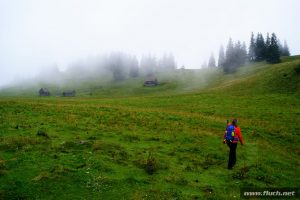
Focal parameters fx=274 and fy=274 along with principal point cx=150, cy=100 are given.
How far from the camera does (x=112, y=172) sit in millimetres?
17500

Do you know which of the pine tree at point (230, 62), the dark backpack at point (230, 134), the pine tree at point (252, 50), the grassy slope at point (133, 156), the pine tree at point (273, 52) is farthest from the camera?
the pine tree at point (252, 50)

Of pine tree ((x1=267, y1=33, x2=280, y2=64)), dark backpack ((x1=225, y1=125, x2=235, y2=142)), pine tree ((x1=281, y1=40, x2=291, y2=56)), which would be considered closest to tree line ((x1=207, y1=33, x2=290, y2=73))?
pine tree ((x1=267, y1=33, x2=280, y2=64))

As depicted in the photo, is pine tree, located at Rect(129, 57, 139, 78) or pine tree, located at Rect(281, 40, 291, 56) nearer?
pine tree, located at Rect(281, 40, 291, 56)

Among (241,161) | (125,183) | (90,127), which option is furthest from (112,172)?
(90,127)

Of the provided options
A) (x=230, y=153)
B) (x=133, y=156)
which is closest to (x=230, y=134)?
(x=230, y=153)

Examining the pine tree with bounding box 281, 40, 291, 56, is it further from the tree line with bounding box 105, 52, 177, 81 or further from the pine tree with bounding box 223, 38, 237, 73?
the tree line with bounding box 105, 52, 177, 81

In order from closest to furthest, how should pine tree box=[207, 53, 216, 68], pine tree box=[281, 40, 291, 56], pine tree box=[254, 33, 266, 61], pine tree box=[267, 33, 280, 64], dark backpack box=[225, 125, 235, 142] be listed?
dark backpack box=[225, 125, 235, 142]
pine tree box=[267, 33, 280, 64]
pine tree box=[254, 33, 266, 61]
pine tree box=[281, 40, 291, 56]
pine tree box=[207, 53, 216, 68]

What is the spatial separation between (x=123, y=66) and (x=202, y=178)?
581ft

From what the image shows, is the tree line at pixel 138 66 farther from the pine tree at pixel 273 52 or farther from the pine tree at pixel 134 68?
the pine tree at pixel 273 52

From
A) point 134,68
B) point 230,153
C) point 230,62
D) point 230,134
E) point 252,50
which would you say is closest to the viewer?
point 230,134

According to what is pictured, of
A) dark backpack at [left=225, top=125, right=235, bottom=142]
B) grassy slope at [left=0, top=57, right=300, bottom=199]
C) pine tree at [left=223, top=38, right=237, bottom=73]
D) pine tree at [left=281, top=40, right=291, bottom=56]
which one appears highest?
pine tree at [left=281, top=40, right=291, bottom=56]

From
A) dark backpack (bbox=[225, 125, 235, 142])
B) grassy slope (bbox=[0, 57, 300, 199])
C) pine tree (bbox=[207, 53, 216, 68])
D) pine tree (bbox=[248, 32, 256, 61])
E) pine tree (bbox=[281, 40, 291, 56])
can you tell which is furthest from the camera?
pine tree (bbox=[207, 53, 216, 68])

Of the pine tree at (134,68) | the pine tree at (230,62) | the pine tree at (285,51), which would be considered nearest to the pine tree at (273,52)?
the pine tree at (230,62)

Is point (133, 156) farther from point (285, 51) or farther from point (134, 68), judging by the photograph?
point (285, 51)
